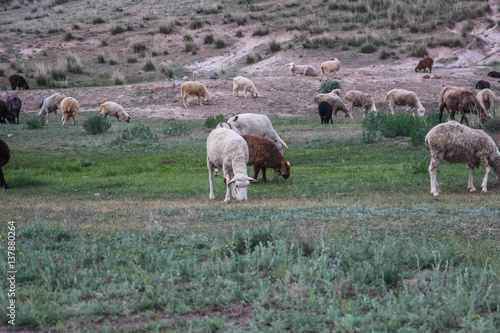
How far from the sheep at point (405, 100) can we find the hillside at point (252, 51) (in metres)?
1.28

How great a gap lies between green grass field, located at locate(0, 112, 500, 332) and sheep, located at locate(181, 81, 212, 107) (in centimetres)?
1369

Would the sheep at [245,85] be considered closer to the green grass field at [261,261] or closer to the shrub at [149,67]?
the shrub at [149,67]

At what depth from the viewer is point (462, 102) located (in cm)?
1794

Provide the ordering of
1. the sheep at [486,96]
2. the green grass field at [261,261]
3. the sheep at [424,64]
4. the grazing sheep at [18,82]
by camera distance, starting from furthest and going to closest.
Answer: the sheep at [424,64]
the grazing sheep at [18,82]
the sheep at [486,96]
the green grass field at [261,261]

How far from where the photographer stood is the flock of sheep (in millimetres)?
10155

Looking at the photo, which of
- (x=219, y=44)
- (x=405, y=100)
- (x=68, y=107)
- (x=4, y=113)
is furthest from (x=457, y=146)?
(x=219, y=44)

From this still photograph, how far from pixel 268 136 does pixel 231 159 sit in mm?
4864

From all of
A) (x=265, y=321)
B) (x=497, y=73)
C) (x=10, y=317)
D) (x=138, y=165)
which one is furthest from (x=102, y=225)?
(x=497, y=73)

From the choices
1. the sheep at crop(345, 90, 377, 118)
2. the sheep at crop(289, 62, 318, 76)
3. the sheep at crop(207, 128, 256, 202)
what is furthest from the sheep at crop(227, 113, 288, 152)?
the sheep at crop(289, 62, 318, 76)

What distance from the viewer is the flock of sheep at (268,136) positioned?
1016 cm

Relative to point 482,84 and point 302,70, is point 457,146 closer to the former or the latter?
point 482,84

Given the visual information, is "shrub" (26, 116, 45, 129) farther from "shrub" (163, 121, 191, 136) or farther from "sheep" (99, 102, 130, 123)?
"shrub" (163, 121, 191, 136)

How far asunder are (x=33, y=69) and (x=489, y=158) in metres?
30.6

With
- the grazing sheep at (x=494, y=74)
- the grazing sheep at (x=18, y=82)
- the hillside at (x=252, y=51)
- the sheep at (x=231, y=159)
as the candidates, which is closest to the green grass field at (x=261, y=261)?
the sheep at (x=231, y=159)
